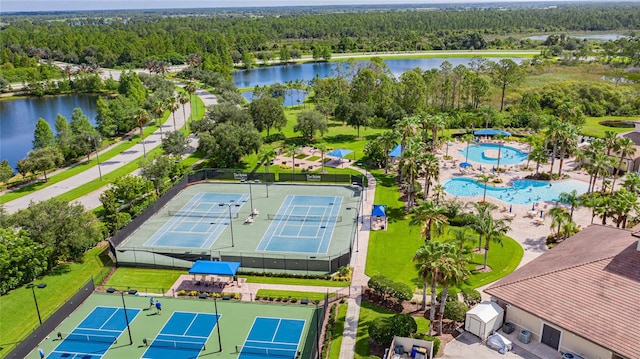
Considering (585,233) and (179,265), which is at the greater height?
(585,233)

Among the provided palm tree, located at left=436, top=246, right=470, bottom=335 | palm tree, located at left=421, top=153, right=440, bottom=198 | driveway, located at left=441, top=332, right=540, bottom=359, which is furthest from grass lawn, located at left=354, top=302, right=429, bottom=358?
palm tree, located at left=421, top=153, right=440, bottom=198

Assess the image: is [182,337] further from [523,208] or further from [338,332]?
[523,208]

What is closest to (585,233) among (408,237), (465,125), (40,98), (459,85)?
(408,237)

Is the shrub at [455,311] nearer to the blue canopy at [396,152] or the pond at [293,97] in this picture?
the blue canopy at [396,152]

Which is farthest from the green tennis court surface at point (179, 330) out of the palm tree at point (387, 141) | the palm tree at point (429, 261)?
the palm tree at point (387, 141)

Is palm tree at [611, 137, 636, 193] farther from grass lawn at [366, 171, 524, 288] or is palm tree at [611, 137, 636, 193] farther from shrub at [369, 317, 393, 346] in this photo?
shrub at [369, 317, 393, 346]

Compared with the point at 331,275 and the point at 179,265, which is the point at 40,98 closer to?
the point at 179,265
